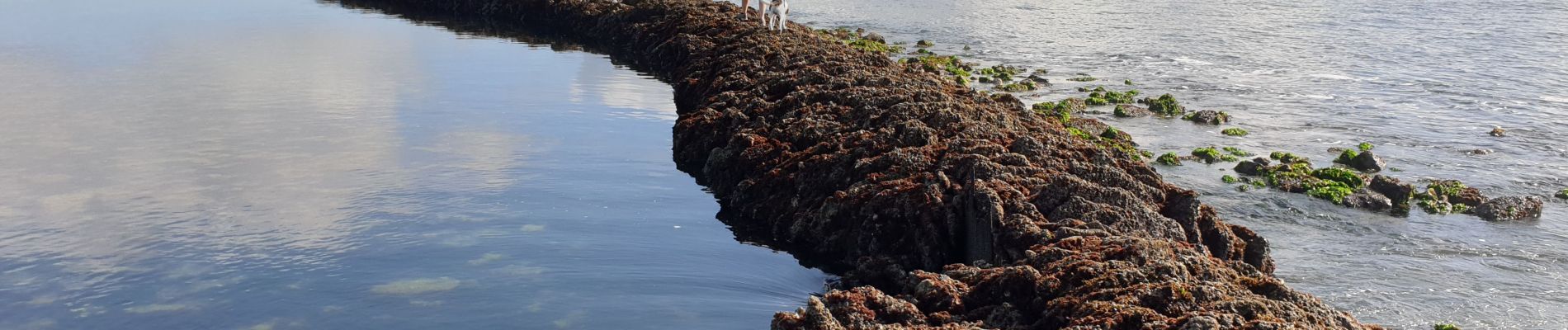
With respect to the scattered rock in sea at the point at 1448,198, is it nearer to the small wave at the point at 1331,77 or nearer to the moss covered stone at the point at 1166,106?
the moss covered stone at the point at 1166,106

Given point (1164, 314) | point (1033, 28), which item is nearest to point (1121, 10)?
point (1033, 28)

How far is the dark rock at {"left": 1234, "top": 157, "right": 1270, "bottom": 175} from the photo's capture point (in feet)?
50.2

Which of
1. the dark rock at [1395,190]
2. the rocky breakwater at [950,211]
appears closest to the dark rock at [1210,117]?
the rocky breakwater at [950,211]

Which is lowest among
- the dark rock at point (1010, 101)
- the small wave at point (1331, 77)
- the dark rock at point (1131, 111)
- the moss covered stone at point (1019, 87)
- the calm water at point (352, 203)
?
the calm water at point (352, 203)

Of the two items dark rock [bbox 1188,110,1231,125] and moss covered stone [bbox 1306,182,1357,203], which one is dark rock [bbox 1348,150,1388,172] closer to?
moss covered stone [bbox 1306,182,1357,203]

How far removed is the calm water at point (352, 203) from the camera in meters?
10.5

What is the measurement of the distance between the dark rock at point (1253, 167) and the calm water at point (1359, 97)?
27 cm

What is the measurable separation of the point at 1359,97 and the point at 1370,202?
29.0 ft

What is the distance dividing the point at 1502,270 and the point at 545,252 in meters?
8.34

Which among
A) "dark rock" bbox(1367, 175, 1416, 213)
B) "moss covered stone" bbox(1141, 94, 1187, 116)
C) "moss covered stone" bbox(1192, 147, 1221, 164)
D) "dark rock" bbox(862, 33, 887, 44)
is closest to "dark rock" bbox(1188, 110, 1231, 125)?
"moss covered stone" bbox(1141, 94, 1187, 116)

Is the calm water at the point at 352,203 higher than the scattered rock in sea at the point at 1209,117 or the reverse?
the reverse

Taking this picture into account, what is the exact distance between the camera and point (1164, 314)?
799 cm

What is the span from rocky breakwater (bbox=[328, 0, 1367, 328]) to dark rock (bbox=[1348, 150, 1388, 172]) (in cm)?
358

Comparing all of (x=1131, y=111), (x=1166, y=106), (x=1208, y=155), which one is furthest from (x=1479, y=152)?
(x=1131, y=111)
